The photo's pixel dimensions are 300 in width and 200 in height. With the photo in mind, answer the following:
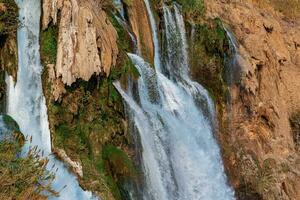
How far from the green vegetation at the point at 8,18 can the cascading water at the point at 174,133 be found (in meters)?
3.14

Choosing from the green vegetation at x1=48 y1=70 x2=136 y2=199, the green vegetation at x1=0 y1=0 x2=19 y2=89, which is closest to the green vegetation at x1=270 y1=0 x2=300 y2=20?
the green vegetation at x1=48 y1=70 x2=136 y2=199

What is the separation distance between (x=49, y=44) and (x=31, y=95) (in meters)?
1.38

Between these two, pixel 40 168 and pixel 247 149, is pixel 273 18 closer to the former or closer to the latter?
pixel 247 149

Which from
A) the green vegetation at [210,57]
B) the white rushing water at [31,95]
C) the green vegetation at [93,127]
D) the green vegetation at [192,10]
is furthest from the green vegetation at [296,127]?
the white rushing water at [31,95]

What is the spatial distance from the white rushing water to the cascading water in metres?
2.49

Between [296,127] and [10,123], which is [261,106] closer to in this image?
[296,127]

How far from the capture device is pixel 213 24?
71.3 ft

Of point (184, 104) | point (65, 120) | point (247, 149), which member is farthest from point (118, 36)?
point (247, 149)

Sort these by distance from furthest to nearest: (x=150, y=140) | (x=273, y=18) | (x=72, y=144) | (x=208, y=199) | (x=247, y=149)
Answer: (x=273, y=18) < (x=247, y=149) < (x=208, y=199) < (x=150, y=140) < (x=72, y=144)

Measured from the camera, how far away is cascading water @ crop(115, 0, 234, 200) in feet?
48.5

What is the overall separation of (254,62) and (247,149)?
12.3ft

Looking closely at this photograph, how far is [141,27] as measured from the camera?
62.6 ft

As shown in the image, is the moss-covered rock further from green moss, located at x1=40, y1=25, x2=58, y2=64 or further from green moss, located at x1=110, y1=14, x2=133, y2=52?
green moss, located at x1=110, y1=14, x2=133, y2=52

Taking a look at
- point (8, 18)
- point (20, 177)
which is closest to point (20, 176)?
point (20, 177)
